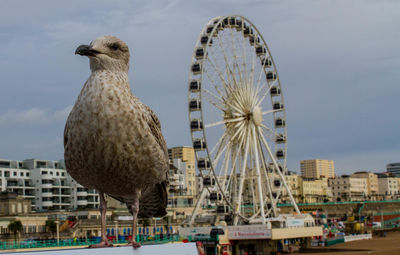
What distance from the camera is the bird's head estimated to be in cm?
742

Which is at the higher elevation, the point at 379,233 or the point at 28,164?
the point at 28,164

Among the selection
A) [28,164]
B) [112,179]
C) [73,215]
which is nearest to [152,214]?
[112,179]

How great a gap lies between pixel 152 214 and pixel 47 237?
5080 centimetres

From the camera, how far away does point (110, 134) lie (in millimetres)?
7172

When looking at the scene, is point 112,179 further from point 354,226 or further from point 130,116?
point 354,226

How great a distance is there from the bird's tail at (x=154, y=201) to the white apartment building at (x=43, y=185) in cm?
7991

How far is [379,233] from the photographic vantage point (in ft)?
335

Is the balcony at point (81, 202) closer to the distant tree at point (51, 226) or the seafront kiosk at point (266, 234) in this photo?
the distant tree at point (51, 226)

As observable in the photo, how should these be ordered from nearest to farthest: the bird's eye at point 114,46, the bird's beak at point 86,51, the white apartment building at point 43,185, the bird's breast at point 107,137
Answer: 1. the bird's breast at point 107,137
2. the bird's beak at point 86,51
3. the bird's eye at point 114,46
4. the white apartment building at point 43,185

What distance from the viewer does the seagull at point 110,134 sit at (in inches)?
283

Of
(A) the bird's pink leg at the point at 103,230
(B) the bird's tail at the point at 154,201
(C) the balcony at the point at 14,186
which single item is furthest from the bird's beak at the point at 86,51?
(C) the balcony at the point at 14,186

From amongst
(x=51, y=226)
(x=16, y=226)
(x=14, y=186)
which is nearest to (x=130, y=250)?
(x=16, y=226)

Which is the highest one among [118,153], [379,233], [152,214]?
[118,153]

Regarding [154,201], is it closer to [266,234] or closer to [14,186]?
[266,234]
